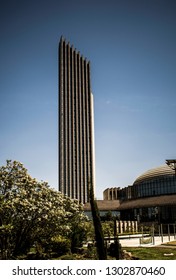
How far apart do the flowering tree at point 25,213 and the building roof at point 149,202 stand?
93.2 ft

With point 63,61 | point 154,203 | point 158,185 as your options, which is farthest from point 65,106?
point 154,203

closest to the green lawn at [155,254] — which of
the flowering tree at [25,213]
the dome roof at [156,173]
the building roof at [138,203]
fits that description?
the flowering tree at [25,213]

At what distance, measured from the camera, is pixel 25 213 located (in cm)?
1271

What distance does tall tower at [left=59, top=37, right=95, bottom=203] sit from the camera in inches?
3329

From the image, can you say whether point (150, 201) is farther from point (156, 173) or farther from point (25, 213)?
point (25, 213)

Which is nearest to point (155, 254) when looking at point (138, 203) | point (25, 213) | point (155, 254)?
point (155, 254)

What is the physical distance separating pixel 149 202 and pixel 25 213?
106 feet

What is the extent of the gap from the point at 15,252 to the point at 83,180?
72.5 meters

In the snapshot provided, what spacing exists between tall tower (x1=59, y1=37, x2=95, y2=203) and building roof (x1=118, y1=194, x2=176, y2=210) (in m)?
36.1

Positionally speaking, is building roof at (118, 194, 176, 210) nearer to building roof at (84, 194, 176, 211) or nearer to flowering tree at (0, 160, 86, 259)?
Answer: building roof at (84, 194, 176, 211)

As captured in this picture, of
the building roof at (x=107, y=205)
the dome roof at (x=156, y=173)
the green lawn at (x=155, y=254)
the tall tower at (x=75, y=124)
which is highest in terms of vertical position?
the tall tower at (x=75, y=124)

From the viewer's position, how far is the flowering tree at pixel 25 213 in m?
12.6

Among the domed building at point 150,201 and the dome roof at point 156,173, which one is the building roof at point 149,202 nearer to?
the domed building at point 150,201
